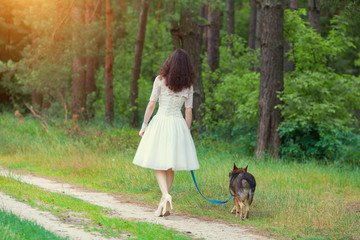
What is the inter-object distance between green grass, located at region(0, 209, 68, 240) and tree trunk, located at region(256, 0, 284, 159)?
872 cm

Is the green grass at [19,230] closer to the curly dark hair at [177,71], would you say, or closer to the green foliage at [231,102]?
the curly dark hair at [177,71]

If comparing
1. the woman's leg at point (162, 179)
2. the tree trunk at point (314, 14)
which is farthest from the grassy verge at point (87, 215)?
the tree trunk at point (314, 14)

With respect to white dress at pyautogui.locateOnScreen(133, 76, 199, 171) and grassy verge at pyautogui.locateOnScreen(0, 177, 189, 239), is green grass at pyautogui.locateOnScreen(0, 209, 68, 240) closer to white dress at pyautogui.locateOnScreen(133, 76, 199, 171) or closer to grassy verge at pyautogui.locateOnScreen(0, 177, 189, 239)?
grassy verge at pyautogui.locateOnScreen(0, 177, 189, 239)

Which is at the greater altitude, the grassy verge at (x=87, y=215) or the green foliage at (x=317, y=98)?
the green foliage at (x=317, y=98)

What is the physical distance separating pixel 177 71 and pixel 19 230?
3304mm

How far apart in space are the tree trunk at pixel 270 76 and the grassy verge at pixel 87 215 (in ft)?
22.8

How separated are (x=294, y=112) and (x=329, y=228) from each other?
7179mm

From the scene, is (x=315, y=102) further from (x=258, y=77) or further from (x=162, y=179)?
(x=162, y=179)

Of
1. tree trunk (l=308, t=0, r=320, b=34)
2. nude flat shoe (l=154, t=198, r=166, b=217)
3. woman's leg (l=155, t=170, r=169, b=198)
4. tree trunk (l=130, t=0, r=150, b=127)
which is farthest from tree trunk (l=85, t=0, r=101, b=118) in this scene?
nude flat shoe (l=154, t=198, r=166, b=217)

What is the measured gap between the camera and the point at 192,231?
254 inches

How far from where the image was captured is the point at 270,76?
44.3 feet

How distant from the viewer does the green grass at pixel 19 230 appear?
5.04 meters

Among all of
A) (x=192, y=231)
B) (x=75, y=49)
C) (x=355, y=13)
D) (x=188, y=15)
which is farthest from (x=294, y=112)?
(x=75, y=49)

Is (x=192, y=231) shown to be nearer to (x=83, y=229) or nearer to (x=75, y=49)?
(x=83, y=229)
